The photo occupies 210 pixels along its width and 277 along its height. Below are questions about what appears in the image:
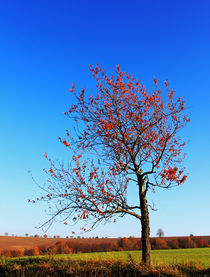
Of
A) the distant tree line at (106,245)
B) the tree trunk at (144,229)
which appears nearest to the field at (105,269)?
the tree trunk at (144,229)

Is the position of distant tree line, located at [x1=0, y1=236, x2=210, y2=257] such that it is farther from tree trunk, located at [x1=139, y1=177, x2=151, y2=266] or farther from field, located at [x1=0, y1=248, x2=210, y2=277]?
tree trunk, located at [x1=139, y1=177, x2=151, y2=266]

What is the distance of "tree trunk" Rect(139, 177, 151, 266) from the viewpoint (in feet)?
43.2

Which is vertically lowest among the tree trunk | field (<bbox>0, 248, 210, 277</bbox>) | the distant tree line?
the distant tree line

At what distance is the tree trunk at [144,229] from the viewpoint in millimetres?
13179

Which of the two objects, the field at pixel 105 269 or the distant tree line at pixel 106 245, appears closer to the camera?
the field at pixel 105 269

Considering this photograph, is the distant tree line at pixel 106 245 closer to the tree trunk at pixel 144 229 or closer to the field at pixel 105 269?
the field at pixel 105 269

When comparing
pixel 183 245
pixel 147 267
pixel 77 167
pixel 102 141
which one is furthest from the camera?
pixel 183 245

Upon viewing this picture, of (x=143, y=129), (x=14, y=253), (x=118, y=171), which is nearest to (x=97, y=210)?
(x=118, y=171)

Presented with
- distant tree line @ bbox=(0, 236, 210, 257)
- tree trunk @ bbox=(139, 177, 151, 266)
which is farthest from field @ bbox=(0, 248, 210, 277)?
distant tree line @ bbox=(0, 236, 210, 257)

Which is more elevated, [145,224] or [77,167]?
[77,167]

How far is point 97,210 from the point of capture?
1280cm

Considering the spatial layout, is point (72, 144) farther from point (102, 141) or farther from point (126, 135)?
point (126, 135)

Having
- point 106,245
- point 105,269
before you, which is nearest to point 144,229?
point 105,269

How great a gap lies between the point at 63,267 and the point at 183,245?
1606 inches
